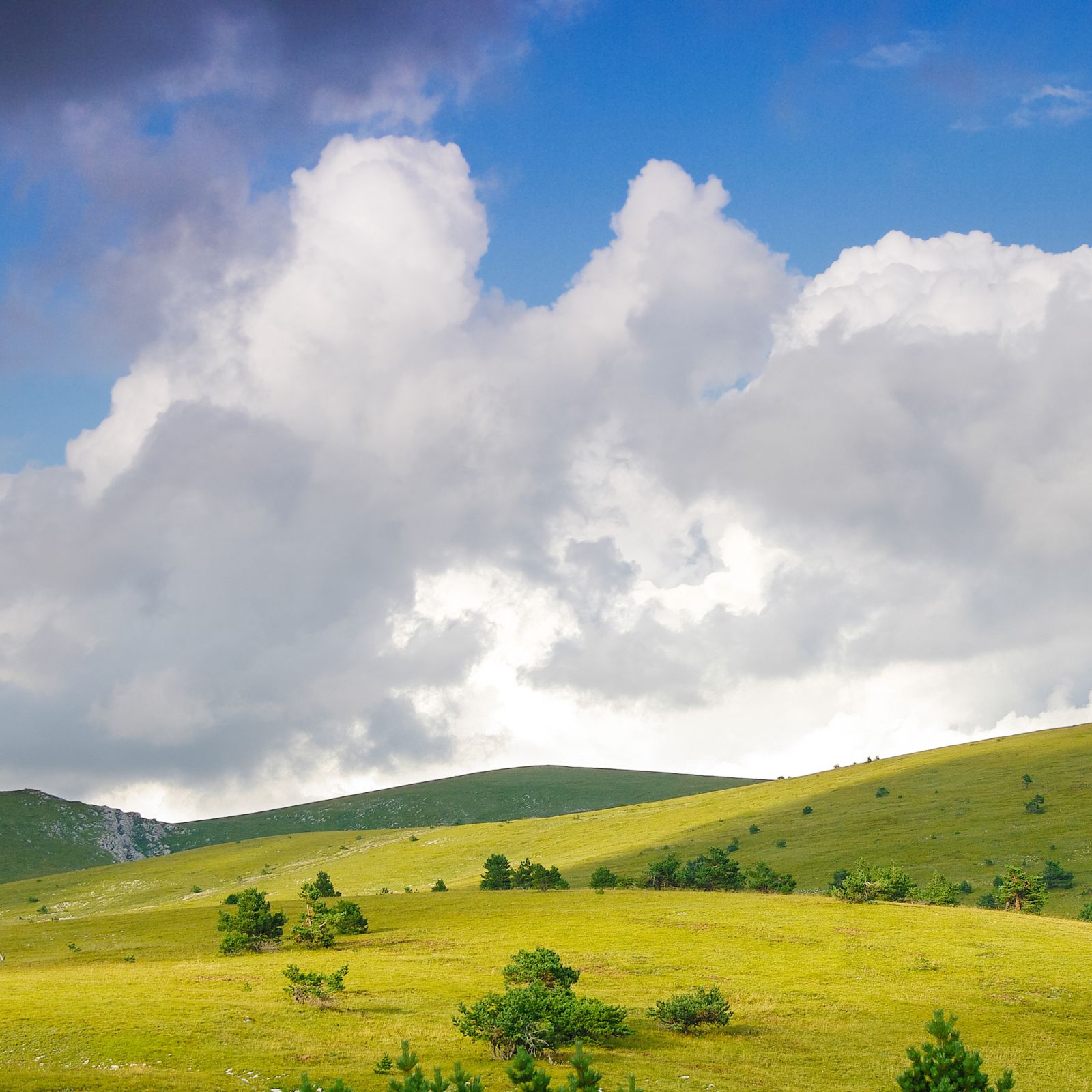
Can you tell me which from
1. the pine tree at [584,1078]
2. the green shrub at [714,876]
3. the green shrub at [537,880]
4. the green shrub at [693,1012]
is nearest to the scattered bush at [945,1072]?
the pine tree at [584,1078]

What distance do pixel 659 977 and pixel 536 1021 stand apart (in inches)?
669

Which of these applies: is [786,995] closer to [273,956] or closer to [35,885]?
[273,956]

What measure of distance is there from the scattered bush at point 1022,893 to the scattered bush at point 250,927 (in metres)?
57.9

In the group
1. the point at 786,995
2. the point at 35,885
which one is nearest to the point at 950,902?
the point at 786,995

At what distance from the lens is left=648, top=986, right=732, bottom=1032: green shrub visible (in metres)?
44.1

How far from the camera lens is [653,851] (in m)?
134

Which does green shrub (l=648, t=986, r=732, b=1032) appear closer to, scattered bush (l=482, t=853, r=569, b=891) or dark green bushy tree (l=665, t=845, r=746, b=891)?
dark green bushy tree (l=665, t=845, r=746, b=891)

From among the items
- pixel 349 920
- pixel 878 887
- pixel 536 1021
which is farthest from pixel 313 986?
pixel 878 887

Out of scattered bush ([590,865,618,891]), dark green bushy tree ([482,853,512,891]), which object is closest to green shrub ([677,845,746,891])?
scattered bush ([590,865,618,891])

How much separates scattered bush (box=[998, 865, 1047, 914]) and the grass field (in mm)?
6615

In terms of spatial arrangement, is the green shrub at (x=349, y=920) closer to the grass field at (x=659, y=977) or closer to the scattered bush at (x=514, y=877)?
the grass field at (x=659, y=977)

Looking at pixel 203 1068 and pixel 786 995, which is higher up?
pixel 203 1068

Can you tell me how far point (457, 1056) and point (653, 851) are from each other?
99.1 m

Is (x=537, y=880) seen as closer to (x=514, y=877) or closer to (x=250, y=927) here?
(x=514, y=877)
